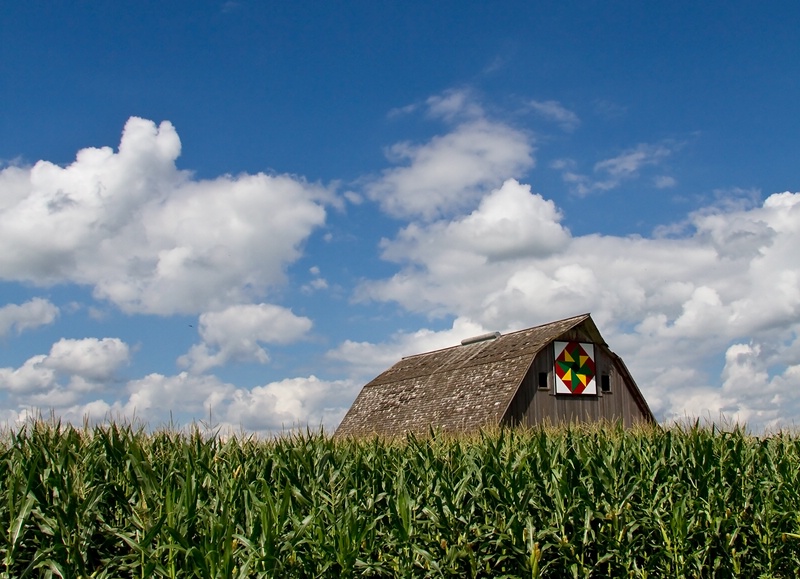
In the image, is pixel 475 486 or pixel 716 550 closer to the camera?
pixel 475 486

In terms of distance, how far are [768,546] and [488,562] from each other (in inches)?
183

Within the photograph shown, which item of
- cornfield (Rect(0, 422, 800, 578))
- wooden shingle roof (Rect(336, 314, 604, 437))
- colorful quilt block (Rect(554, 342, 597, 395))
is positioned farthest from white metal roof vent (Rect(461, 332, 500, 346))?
cornfield (Rect(0, 422, 800, 578))

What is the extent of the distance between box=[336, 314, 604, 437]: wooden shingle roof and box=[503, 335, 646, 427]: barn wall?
1.61ft

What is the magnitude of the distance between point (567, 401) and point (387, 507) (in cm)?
1985

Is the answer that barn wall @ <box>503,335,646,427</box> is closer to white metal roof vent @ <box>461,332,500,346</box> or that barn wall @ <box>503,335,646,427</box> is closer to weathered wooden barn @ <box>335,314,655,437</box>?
weathered wooden barn @ <box>335,314,655,437</box>

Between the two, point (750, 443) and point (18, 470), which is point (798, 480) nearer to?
point (750, 443)

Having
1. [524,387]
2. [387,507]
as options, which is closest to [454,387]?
[524,387]

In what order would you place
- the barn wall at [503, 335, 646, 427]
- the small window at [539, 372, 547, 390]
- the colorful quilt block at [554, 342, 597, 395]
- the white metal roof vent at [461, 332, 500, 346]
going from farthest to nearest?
1. the white metal roof vent at [461, 332, 500, 346]
2. the colorful quilt block at [554, 342, 597, 395]
3. the small window at [539, 372, 547, 390]
4. the barn wall at [503, 335, 646, 427]

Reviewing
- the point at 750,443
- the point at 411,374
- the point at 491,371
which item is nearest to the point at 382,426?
the point at 411,374

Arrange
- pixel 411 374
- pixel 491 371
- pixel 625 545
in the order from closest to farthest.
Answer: pixel 625 545
pixel 491 371
pixel 411 374

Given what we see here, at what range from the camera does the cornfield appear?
736 centimetres

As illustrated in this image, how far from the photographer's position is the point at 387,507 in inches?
366

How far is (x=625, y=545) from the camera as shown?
9883 mm

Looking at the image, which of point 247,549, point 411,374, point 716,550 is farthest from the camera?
point 411,374
